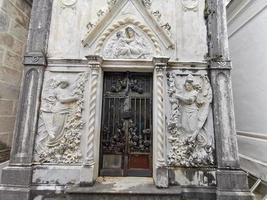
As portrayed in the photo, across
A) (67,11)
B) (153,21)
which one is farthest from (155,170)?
(67,11)

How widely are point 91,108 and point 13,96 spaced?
2.59m

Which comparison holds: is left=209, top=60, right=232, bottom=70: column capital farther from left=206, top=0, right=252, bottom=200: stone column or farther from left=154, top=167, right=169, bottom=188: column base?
left=154, top=167, right=169, bottom=188: column base

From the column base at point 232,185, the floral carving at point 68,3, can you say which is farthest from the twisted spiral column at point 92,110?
the column base at point 232,185

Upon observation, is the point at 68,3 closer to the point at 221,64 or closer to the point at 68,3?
the point at 68,3

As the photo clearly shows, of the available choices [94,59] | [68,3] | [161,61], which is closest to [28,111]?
[94,59]

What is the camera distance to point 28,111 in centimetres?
413

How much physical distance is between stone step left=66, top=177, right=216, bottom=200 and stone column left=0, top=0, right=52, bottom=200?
1.01 m

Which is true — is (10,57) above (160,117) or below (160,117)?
above

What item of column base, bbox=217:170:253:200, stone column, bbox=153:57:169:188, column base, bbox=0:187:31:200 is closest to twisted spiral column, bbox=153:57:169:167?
stone column, bbox=153:57:169:188

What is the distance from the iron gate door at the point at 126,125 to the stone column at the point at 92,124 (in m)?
0.34

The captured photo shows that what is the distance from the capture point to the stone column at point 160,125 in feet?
12.8

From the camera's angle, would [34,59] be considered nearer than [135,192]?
No

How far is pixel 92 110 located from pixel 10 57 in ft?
9.62

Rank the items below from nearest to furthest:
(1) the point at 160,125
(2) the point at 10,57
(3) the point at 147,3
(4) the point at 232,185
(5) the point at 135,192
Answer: (5) the point at 135,192
(4) the point at 232,185
(1) the point at 160,125
(3) the point at 147,3
(2) the point at 10,57
